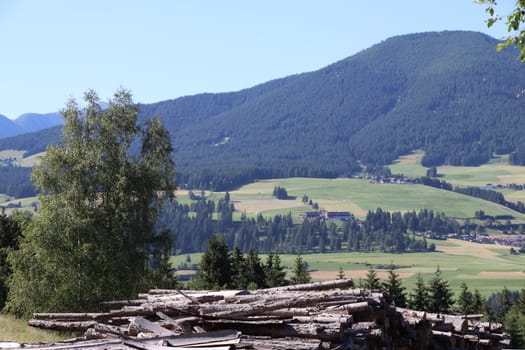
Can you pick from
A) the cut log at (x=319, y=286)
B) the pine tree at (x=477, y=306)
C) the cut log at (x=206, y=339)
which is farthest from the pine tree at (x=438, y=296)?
the cut log at (x=206, y=339)

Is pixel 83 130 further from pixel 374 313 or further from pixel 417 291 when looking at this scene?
pixel 417 291

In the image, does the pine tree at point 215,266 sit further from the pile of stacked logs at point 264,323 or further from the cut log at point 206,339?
the cut log at point 206,339

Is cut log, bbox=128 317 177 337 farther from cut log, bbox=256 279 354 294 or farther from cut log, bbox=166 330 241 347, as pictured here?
cut log, bbox=256 279 354 294

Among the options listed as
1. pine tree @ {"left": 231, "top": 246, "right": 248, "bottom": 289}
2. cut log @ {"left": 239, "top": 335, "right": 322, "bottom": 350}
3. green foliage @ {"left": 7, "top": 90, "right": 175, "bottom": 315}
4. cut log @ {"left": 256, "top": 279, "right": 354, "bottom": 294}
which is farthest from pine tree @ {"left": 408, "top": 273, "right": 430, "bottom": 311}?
cut log @ {"left": 239, "top": 335, "right": 322, "bottom": 350}

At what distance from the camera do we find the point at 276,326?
531 inches

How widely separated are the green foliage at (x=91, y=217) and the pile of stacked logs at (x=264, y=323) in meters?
14.8

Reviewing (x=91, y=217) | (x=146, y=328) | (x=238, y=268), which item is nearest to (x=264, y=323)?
(x=146, y=328)

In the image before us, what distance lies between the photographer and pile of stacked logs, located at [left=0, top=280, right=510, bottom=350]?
506 inches

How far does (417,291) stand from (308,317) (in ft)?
157

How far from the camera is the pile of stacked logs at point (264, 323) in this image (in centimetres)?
1285

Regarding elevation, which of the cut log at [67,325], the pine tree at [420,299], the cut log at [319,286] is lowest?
the pine tree at [420,299]

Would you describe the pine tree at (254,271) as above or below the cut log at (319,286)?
below

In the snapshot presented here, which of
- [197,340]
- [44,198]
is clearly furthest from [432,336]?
[44,198]

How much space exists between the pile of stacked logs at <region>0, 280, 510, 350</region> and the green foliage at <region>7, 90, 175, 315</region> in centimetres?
1478
